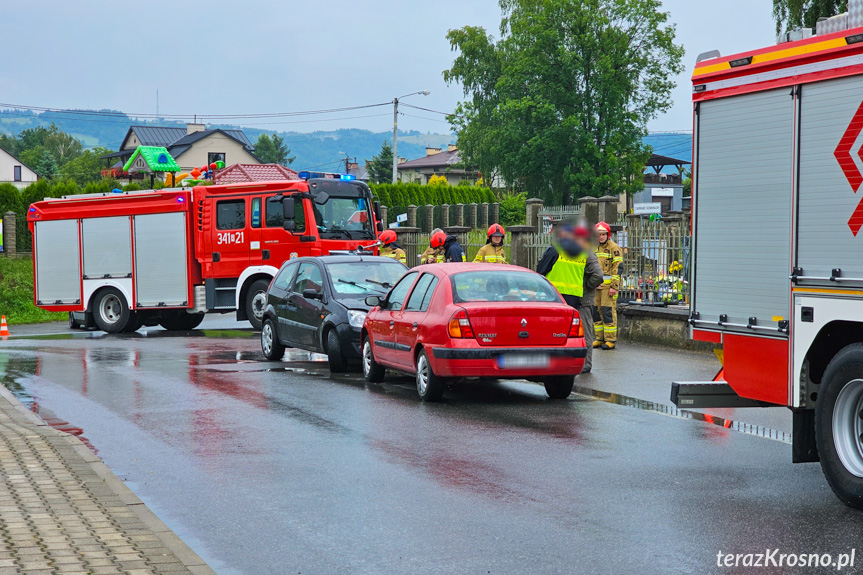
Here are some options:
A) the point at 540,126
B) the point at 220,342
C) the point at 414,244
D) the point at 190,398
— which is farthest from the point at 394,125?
the point at 190,398

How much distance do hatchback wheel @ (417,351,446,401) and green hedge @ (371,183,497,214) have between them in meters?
44.4

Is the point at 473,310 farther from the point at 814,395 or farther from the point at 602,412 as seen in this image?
the point at 814,395

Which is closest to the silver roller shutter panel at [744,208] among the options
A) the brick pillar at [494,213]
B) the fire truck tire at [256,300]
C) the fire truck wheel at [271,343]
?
the fire truck wheel at [271,343]

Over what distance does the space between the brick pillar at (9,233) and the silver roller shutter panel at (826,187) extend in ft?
132

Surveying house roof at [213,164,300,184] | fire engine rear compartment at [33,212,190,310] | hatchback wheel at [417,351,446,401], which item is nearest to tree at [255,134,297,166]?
house roof at [213,164,300,184]

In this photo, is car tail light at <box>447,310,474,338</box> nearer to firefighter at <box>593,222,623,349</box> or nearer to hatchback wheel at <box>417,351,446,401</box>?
hatchback wheel at <box>417,351,446,401</box>

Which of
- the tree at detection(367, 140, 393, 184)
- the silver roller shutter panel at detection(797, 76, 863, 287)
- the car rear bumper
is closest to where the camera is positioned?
the silver roller shutter panel at detection(797, 76, 863, 287)

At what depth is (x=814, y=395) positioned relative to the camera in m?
6.78

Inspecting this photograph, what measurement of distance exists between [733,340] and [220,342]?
13.4 metres

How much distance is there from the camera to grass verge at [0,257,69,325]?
3017 cm

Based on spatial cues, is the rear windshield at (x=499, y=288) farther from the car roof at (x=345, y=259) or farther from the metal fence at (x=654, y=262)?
the metal fence at (x=654, y=262)

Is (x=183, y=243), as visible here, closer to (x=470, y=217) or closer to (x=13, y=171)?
(x=470, y=217)

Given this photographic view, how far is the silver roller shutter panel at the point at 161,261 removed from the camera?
72.5 ft

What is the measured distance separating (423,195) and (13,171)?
62794mm
